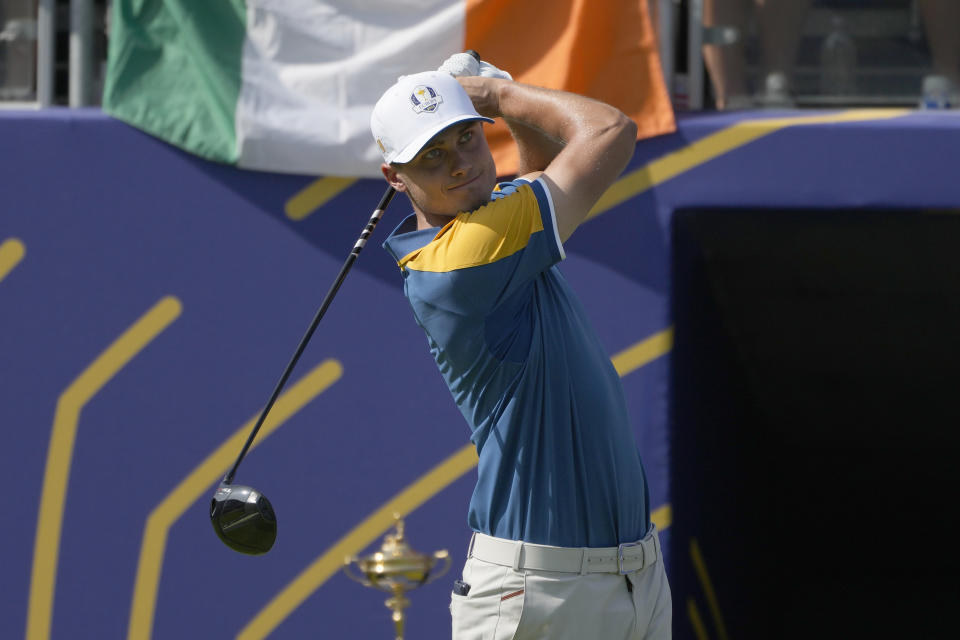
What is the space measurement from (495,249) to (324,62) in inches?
76.6

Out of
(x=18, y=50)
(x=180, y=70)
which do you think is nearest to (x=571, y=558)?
(x=180, y=70)

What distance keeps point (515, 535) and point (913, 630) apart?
4159mm

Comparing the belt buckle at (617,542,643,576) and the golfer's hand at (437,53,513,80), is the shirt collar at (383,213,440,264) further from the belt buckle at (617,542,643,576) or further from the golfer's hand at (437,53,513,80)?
the belt buckle at (617,542,643,576)

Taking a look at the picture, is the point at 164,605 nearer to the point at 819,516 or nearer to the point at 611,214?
the point at 611,214

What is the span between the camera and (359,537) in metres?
4.17

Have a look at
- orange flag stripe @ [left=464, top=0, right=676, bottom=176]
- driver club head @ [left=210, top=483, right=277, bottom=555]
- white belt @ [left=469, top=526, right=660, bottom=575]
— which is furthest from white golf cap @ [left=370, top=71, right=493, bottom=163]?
orange flag stripe @ [left=464, top=0, right=676, bottom=176]

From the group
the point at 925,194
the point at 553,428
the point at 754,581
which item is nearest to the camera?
the point at 553,428

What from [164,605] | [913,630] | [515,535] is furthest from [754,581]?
[515,535]

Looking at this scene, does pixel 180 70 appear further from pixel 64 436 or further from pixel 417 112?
pixel 417 112

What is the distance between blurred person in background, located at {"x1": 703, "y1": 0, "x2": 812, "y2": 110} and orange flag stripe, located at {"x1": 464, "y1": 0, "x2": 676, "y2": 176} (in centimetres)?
30

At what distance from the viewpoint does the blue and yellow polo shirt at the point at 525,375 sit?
2318mm

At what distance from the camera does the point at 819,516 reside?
24.1 ft

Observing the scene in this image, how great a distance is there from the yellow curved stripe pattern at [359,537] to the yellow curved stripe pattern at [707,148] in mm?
503

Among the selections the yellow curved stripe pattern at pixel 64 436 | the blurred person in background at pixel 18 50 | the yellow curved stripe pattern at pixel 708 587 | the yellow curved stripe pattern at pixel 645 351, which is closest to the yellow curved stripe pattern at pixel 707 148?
the yellow curved stripe pattern at pixel 645 351
